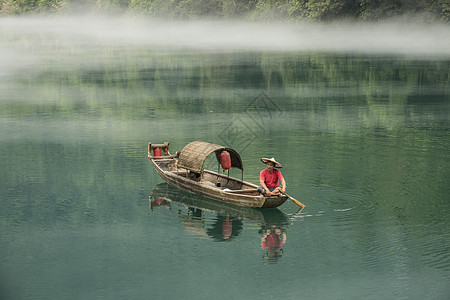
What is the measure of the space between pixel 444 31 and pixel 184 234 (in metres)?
58.3

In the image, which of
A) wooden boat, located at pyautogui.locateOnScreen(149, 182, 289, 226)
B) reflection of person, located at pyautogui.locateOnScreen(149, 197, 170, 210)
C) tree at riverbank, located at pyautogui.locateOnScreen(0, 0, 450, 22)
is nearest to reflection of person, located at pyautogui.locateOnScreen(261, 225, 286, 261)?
wooden boat, located at pyautogui.locateOnScreen(149, 182, 289, 226)

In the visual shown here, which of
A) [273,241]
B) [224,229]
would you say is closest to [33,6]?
[224,229]

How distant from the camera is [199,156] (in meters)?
17.8

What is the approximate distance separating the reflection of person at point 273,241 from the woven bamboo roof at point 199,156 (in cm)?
291

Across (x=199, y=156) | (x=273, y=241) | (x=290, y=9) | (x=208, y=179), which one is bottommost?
(x=273, y=241)

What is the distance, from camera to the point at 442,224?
1553 cm

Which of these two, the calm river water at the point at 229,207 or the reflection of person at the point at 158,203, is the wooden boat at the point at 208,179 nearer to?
the calm river water at the point at 229,207

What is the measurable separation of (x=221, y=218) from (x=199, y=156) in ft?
6.76

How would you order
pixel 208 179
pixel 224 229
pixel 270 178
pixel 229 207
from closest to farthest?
1. pixel 224 229
2. pixel 270 178
3. pixel 229 207
4. pixel 208 179

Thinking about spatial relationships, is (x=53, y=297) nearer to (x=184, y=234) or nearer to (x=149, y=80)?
(x=184, y=234)

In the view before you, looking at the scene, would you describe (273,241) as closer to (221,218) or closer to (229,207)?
(221,218)

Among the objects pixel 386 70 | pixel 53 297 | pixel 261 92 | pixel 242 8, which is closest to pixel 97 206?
pixel 53 297

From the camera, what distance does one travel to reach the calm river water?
12.9 meters

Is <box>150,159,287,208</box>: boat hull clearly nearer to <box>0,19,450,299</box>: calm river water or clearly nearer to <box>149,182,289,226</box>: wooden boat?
<box>149,182,289,226</box>: wooden boat
